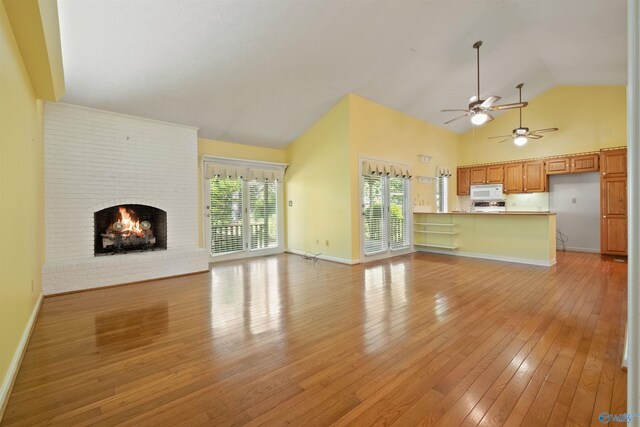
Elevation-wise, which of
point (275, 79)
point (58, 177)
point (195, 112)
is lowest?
point (58, 177)

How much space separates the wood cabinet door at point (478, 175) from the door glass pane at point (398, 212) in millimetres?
2720

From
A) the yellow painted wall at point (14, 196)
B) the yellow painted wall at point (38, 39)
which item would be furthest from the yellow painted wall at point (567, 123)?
the yellow painted wall at point (14, 196)

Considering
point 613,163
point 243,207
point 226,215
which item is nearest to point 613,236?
point 613,163

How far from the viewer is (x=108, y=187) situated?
473 cm

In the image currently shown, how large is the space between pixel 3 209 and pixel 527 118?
9.68 m

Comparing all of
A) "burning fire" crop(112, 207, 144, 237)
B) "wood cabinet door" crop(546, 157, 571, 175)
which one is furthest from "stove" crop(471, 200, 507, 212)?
"burning fire" crop(112, 207, 144, 237)

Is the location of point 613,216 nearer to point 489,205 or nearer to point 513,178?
point 513,178

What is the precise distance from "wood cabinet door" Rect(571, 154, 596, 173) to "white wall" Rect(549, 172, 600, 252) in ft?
1.05

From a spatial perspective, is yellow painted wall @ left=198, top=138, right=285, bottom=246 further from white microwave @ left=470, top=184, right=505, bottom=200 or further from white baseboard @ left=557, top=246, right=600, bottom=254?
white baseboard @ left=557, top=246, right=600, bottom=254

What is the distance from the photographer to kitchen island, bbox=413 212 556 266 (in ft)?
18.0

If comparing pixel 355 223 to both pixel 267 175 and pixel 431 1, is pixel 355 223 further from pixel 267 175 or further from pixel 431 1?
pixel 431 1

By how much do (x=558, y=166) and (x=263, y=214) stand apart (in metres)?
7.19

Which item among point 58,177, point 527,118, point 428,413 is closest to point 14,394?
point 428,413

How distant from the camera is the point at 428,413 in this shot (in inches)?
65.3
